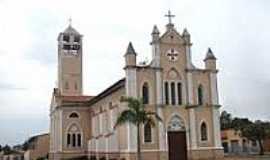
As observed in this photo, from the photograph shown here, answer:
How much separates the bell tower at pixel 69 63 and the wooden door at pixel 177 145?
28897 millimetres

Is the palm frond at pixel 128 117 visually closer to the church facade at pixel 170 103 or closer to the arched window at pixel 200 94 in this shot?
the church facade at pixel 170 103

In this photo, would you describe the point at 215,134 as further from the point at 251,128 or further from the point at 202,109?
the point at 251,128

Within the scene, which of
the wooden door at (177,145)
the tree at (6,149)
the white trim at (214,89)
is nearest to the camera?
the wooden door at (177,145)

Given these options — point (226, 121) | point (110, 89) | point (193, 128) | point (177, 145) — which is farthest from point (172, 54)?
point (226, 121)

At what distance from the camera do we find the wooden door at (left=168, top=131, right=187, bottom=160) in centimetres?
4356

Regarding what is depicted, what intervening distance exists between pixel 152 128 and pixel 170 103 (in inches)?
141

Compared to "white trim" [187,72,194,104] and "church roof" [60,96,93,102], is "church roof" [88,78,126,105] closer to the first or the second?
"church roof" [60,96,93,102]

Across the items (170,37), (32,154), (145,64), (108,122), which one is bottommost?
(32,154)

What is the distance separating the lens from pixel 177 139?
44000 millimetres

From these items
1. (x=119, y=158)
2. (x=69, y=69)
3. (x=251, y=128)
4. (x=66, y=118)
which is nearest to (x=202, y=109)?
(x=119, y=158)

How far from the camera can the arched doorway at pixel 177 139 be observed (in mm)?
43588

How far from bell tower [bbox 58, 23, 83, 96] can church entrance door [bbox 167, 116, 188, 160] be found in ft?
94.0

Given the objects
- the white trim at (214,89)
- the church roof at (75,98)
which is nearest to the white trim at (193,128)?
the white trim at (214,89)

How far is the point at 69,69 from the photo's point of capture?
6906cm
